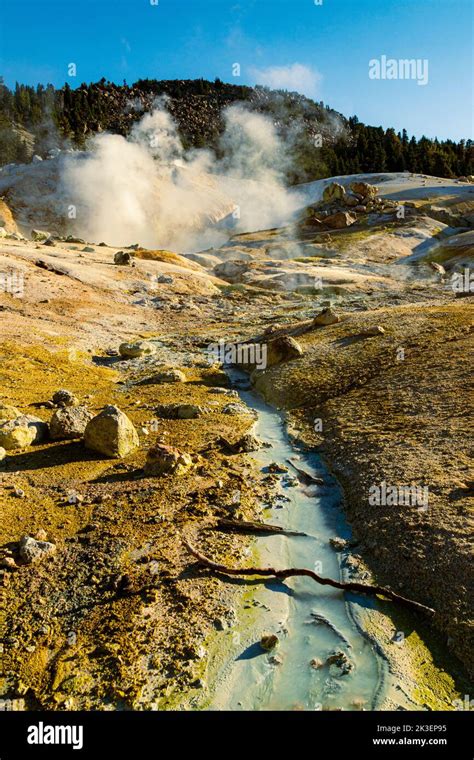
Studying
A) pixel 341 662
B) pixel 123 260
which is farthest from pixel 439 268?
pixel 341 662

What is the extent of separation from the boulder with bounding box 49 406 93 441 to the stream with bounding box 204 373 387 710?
5965mm

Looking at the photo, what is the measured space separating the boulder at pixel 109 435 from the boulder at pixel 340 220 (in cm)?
7324

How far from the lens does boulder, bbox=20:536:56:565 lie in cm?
865

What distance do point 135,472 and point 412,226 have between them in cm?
7303

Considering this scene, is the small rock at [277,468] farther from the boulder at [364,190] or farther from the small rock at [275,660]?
the boulder at [364,190]

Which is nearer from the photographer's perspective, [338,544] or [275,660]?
[275,660]

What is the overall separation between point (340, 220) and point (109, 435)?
244ft

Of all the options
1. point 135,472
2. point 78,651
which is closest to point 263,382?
point 135,472

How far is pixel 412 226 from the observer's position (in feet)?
247

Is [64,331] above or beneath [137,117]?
beneath

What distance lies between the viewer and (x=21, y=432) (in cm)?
1312

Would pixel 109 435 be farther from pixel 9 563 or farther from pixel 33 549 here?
pixel 9 563

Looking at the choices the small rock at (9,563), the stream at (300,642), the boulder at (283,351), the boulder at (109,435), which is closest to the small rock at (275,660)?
the stream at (300,642)
